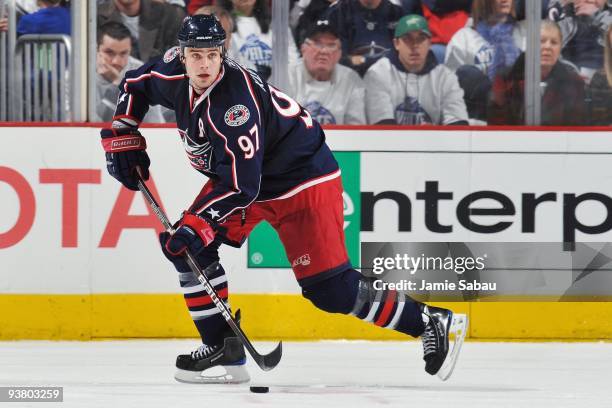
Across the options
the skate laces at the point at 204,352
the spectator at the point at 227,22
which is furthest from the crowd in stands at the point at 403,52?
the skate laces at the point at 204,352

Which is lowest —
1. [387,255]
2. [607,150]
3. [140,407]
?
[140,407]

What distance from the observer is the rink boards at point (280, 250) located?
502 centimetres

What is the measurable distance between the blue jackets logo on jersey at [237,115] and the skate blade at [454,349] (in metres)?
1.04

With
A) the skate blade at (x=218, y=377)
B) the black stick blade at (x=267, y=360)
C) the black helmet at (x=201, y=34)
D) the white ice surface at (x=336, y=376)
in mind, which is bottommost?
the white ice surface at (x=336, y=376)

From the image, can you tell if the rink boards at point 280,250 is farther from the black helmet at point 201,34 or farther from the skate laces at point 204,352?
the black helmet at point 201,34

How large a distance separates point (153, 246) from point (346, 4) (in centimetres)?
131

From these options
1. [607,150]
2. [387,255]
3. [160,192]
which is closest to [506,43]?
[607,150]

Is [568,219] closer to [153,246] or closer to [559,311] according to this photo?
[559,311]

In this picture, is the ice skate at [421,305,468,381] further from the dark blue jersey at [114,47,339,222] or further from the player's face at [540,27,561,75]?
the player's face at [540,27,561,75]

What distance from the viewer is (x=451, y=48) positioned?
5.14 m

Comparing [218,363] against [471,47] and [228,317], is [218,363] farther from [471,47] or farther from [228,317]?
[471,47]

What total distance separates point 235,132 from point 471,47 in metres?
1.87

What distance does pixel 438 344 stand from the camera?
4004mm

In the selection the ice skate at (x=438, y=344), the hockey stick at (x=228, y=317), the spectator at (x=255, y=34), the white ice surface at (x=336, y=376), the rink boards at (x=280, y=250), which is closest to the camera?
the white ice surface at (x=336, y=376)
